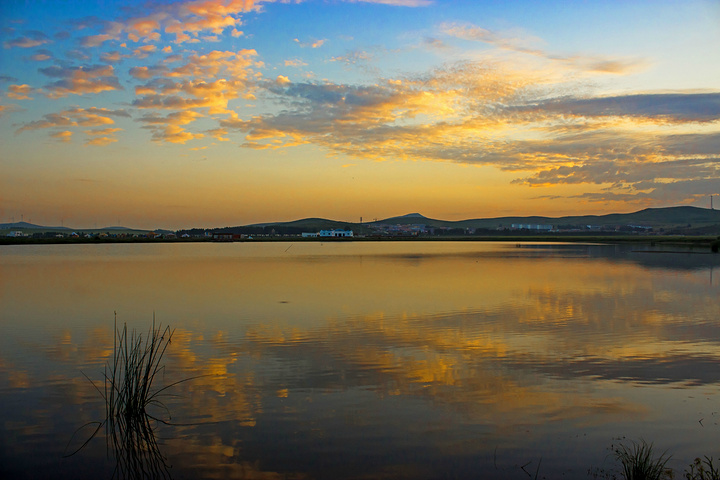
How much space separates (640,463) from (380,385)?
5109 mm

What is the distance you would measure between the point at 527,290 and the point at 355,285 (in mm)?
9474

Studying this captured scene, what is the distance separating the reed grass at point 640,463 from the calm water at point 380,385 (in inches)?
8.4

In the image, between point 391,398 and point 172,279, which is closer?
point 391,398

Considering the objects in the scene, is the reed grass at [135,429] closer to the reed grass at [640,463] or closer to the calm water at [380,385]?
the calm water at [380,385]

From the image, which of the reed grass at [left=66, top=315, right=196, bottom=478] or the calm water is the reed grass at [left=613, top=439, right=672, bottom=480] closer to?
the calm water

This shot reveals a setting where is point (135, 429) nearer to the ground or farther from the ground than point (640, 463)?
nearer to the ground

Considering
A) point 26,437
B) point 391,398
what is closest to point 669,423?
point 391,398

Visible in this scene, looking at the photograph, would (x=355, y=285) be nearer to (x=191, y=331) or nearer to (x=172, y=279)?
(x=172, y=279)

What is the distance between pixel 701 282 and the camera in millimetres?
32094

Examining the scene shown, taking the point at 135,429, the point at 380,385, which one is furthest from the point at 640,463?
the point at 135,429

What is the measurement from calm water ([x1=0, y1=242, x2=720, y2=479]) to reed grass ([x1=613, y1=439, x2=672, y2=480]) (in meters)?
0.21

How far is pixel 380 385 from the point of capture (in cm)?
1079

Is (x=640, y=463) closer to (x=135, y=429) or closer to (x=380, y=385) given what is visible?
(x=380, y=385)

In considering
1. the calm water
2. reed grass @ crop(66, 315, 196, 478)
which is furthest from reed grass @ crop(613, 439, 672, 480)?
reed grass @ crop(66, 315, 196, 478)
